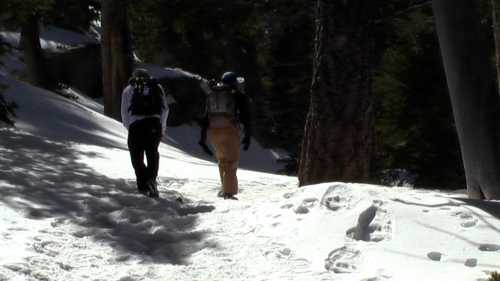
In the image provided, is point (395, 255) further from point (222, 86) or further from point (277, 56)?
point (277, 56)

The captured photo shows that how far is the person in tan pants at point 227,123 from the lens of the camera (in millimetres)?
10758

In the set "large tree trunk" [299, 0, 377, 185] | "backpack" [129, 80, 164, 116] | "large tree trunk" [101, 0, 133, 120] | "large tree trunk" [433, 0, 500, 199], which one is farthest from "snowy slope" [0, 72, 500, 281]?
"large tree trunk" [101, 0, 133, 120]

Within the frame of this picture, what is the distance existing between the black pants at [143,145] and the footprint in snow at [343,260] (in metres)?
4.10

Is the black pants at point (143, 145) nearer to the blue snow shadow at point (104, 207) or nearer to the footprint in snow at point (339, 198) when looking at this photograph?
the blue snow shadow at point (104, 207)

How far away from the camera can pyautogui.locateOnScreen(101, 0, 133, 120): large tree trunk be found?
22781 mm

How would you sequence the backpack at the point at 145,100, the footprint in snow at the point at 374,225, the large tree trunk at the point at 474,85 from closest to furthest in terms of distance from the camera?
the footprint in snow at the point at 374,225 < the large tree trunk at the point at 474,85 < the backpack at the point at 145,100

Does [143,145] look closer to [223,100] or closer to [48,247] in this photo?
[223,100]

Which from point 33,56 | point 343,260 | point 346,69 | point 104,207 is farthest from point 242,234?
point 33,56

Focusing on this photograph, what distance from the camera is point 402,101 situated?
1814cm

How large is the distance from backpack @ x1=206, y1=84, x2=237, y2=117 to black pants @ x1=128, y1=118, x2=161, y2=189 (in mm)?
766

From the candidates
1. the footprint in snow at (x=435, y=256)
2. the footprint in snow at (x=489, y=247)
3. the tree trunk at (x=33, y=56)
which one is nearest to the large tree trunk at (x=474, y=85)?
the footprint in snow at (x=489, y=247)

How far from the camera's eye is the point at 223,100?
10758 mm

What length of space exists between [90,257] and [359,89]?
13.0ft

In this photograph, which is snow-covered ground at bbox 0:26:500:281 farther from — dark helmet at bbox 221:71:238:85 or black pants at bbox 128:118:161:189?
dark helmet at bbox 221:71:238:85
